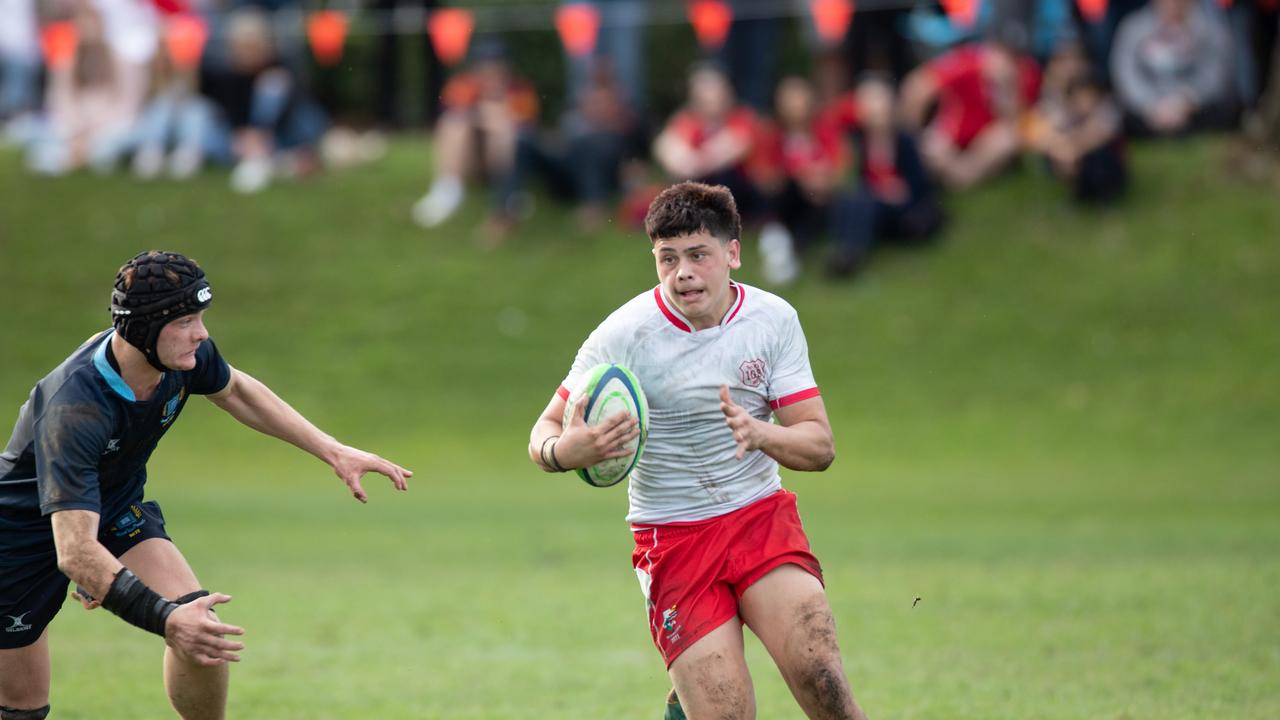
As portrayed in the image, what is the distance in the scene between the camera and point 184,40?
23.5 meters

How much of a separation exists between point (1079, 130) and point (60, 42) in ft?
50.9

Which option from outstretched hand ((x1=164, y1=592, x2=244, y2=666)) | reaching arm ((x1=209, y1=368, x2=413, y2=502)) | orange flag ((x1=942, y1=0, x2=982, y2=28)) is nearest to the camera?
outstretched hand ((x1=164, y1=592, x2=244, y2=666))

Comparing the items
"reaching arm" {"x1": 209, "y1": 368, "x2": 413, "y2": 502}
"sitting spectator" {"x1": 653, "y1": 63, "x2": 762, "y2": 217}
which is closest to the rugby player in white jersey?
"reaching arm" {"x1": 209, "y1": 368, "x2": 413, "y2": 502}

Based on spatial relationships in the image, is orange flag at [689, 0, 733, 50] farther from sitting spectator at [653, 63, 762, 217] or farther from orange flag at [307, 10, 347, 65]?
orange flag at [307, 10, 347, 65]

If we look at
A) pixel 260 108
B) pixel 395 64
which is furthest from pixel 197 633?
pixel 395 64

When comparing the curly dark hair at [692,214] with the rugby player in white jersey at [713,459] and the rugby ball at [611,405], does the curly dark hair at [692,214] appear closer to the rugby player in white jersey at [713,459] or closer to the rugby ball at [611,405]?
the rugby player in white jersey at [713,459]

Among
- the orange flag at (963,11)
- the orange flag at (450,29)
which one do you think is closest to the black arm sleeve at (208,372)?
the orange flag at (963,11)

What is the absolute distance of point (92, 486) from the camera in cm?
577

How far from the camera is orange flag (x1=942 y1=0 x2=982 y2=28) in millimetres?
20688

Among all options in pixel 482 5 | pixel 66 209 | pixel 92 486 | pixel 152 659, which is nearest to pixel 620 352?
pixel 92 486

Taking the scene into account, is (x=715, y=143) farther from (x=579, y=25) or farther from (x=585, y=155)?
(x=579, y=25)

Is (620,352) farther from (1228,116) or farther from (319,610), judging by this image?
(1228,116)

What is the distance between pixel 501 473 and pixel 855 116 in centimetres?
711

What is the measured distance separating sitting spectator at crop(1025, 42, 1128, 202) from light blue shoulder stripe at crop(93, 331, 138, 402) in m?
16.0
